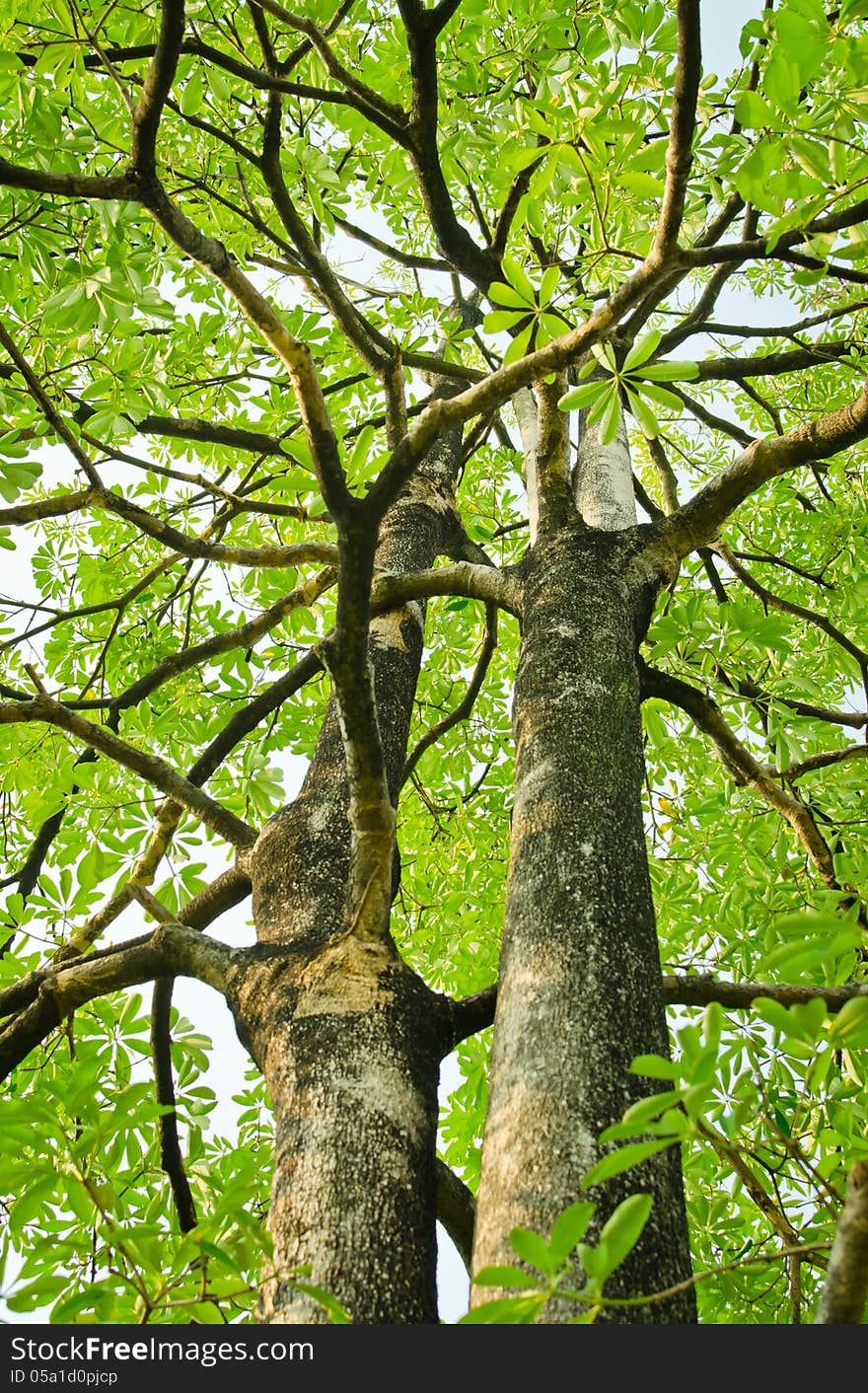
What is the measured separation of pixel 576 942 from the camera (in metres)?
1.67

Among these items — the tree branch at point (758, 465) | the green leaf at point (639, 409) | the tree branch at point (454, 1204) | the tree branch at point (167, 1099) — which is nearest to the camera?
the green leaf at point (639, 409)

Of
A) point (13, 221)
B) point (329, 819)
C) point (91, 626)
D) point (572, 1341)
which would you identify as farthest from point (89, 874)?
point (91, 626)

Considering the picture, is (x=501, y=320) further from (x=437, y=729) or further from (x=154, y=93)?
(x=437, y=729)

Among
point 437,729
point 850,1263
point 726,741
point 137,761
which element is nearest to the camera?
point 850,1263

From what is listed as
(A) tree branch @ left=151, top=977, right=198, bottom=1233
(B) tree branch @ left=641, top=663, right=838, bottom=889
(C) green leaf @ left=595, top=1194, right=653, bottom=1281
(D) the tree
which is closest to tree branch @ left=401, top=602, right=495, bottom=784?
(D) the tree

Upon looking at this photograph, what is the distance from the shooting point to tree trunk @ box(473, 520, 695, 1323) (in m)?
1.35

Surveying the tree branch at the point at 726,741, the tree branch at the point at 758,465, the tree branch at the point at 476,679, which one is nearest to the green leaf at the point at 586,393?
the tree branch at the point at 758,465

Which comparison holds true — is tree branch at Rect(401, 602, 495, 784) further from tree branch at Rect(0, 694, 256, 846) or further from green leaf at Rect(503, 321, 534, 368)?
green leaf at Rect(503, 321, 534, 368)

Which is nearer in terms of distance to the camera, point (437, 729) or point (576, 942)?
point (576, 942)

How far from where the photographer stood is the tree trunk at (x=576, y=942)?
1.35 metres

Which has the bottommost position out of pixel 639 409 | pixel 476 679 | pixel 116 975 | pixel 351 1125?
pixel 351 1125

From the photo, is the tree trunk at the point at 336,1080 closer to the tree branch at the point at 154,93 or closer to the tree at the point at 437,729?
the tree at the point at 437,729

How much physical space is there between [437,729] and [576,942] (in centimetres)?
246

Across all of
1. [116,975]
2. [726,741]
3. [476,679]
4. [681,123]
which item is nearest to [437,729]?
[476,679]
